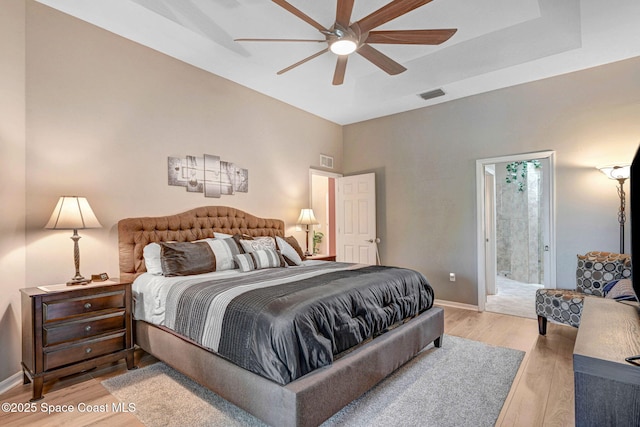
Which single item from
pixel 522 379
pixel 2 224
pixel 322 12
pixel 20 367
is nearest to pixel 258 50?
pixel 322 12

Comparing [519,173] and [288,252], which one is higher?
[519,173]

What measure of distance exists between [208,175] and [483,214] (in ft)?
12.5

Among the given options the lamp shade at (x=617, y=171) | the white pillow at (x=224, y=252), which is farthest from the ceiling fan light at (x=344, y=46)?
the lamp shade at (x=617, y=171)

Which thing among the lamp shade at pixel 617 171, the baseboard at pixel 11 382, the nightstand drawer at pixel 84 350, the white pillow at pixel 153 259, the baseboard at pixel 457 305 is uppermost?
the lamp shade at pixel 617 171

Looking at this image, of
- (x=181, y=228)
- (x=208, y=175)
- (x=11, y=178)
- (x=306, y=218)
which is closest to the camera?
(x=11, y=178)

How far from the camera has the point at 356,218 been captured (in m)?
5.66

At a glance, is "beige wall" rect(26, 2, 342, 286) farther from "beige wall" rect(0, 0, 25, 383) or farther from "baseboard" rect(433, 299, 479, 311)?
"baseboard" rect(433, 299, 479, 311)

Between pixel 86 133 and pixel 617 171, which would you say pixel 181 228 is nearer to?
pixel 86 133

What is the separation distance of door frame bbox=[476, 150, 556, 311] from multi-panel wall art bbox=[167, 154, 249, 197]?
10.9ft

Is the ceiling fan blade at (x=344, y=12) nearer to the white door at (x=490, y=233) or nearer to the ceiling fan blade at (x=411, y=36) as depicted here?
the ceiling fan blade at (x=411, y=36)

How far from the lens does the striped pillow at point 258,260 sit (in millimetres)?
3235

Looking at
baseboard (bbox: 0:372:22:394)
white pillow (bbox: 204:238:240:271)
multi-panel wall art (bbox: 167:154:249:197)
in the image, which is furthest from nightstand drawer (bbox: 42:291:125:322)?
multi-panel wall art (bbox: 167:154:249:197)

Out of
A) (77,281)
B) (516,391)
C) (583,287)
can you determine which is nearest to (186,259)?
(77,281)

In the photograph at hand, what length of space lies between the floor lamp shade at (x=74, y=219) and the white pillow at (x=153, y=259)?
486 millimetres
